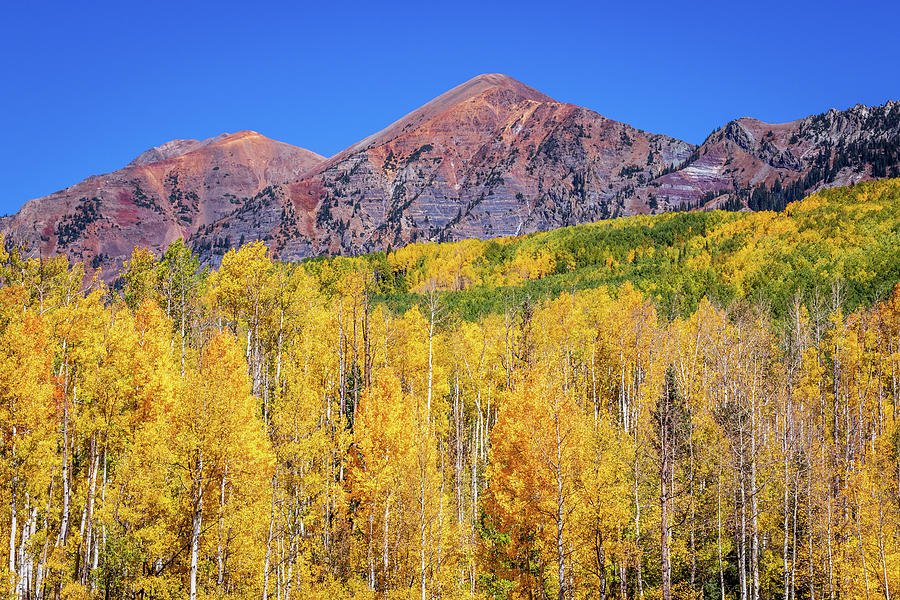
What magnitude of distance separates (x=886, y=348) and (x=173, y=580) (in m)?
61.3

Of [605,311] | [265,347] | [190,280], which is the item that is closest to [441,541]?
[265,347]

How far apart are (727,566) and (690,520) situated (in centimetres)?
446

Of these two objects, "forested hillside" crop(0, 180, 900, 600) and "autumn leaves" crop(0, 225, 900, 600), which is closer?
"autumn leaves" crop(0, 225, 900, 600)

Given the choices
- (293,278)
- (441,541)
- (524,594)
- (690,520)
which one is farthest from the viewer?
(293,278)

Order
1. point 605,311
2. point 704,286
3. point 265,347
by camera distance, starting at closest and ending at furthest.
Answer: point 265,347
point 605,311
point 704,286

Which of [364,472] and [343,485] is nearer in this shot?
[364,472]

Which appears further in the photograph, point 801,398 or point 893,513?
point 801,398

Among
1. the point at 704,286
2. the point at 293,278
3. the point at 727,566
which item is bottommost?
the point at 727,566

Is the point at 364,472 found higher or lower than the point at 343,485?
higher

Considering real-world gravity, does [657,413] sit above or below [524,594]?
A: above

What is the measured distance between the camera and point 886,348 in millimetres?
61844

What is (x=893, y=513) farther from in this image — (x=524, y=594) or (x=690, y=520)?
(x=524, y=594)

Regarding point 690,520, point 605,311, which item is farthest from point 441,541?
point 605,311

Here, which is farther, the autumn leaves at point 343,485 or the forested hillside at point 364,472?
the forested hillside at point 364,472
